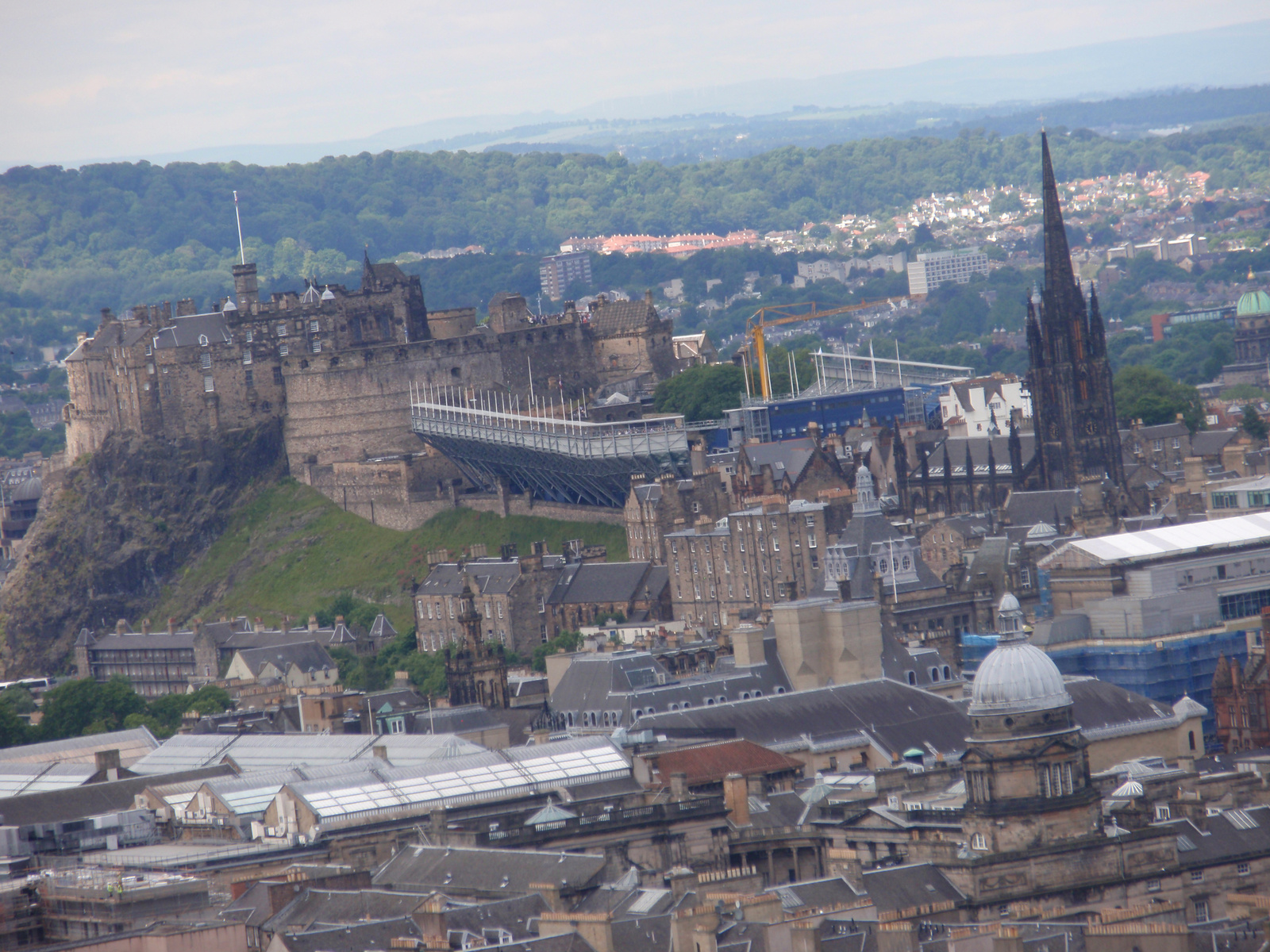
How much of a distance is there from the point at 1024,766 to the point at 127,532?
10413cm

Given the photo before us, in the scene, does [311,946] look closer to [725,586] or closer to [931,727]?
[931,727]

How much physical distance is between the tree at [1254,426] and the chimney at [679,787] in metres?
79.1

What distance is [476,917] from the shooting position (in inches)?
2498

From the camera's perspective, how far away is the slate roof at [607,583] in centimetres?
12575

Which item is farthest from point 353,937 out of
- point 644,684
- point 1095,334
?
point 1095,334

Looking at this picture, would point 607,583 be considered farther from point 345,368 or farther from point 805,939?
point 805,939

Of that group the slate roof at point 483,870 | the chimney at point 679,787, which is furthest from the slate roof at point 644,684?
the slate roof at point 483,870

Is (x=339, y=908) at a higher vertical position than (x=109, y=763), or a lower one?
higher

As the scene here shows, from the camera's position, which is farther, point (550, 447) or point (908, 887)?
point (550, 447)

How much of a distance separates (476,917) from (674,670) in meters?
42.3

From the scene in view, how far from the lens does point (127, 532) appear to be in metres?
165

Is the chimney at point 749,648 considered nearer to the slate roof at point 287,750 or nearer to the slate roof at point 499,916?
the slate roof at point 287,750

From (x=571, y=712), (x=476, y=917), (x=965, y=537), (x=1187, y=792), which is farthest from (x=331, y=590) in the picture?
(x=476, y=917)

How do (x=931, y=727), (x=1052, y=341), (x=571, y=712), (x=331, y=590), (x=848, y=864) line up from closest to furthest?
1. (x=848, y=864)
2. (x=931, y=727)
3. (x=571, y=712)
4. (x=1052, y=341)
5. (x=331, y=590)
